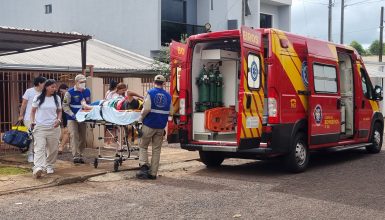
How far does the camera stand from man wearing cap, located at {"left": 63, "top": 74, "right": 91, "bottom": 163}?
415 inches

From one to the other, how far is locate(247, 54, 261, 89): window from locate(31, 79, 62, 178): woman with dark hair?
11.2ft

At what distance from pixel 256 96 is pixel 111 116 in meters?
2.65

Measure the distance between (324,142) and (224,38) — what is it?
10.2ft

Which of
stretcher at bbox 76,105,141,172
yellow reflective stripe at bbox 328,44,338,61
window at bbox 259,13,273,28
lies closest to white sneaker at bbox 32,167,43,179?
stretcher at bbox 76,105,141,172

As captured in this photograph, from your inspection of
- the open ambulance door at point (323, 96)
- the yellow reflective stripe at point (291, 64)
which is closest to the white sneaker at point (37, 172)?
the yellow reflective stripe at point (291, 64)

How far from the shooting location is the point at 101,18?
24000mm

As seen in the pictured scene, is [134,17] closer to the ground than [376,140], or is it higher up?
higher up

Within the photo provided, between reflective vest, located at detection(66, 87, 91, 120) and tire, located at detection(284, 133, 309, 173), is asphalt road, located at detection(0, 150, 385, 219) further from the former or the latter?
reflective vest, located at detection(66, 87, 91, 120)

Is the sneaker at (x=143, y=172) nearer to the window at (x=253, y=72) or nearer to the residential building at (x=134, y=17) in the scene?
the window at (x=253, y=72)

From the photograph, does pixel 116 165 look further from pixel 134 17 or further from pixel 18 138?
pixel 134 17

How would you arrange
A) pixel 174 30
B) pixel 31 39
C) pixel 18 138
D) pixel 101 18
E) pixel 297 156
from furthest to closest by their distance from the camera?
1. pixel 101 18
2. pixel 174 30
3. pixel 31 39
4. pixel 18 138
5. pixel 297 156

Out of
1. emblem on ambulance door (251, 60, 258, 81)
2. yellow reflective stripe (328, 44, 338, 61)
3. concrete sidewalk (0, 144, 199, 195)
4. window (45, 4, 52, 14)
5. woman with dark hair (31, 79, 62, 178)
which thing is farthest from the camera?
window (45, 4, 52, 14)

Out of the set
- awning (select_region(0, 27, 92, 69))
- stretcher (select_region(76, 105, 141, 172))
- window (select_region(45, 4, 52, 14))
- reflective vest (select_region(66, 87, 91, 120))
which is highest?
window (select_region(45, 4, 52, 14))

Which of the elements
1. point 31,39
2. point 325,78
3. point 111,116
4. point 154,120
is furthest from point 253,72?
point 31,39
